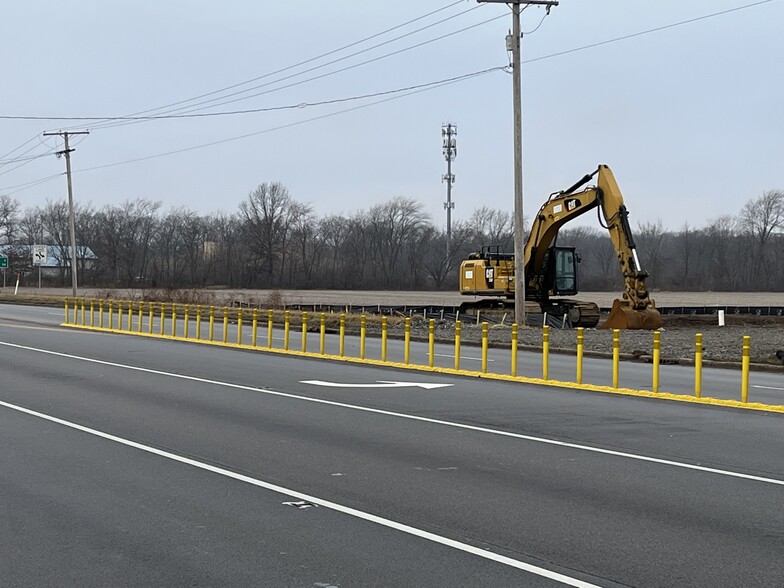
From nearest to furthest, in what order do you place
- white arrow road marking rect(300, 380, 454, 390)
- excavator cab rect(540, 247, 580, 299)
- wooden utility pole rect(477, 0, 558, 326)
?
white arrow road marking rect(300, 380, 454, 390)
wooden utility pole rect(477, 0, 558, 326)
excavator cab rect(540, 247, 580, 299)

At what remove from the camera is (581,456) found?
10.6 m

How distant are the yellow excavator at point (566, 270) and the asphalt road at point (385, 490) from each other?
60.4 feet

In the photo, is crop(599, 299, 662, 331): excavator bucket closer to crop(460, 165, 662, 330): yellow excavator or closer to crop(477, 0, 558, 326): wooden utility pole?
crop(460, 165, 662, 330): yellow excavator

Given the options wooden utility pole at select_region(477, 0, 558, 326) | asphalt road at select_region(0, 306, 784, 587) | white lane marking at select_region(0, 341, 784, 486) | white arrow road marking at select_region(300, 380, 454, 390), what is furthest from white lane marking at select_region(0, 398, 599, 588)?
wooden utility pole at select_region(477, 0, 558, 326)

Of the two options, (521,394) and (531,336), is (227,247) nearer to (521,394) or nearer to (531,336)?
(531,336)

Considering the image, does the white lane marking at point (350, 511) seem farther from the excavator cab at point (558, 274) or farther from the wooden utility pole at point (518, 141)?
the excavator cab at point (558, 274)

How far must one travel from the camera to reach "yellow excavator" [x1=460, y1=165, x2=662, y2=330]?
33.9 meters

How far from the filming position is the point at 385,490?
28.9ft

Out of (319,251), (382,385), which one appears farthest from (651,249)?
(382,385)

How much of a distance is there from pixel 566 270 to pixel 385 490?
107 feet

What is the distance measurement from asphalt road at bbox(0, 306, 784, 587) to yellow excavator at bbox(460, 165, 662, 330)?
1842 cm

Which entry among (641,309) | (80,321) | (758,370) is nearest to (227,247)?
(80,321)

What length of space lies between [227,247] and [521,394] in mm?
116119

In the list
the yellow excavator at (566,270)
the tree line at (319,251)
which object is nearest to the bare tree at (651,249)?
the tree line at (319,251)
